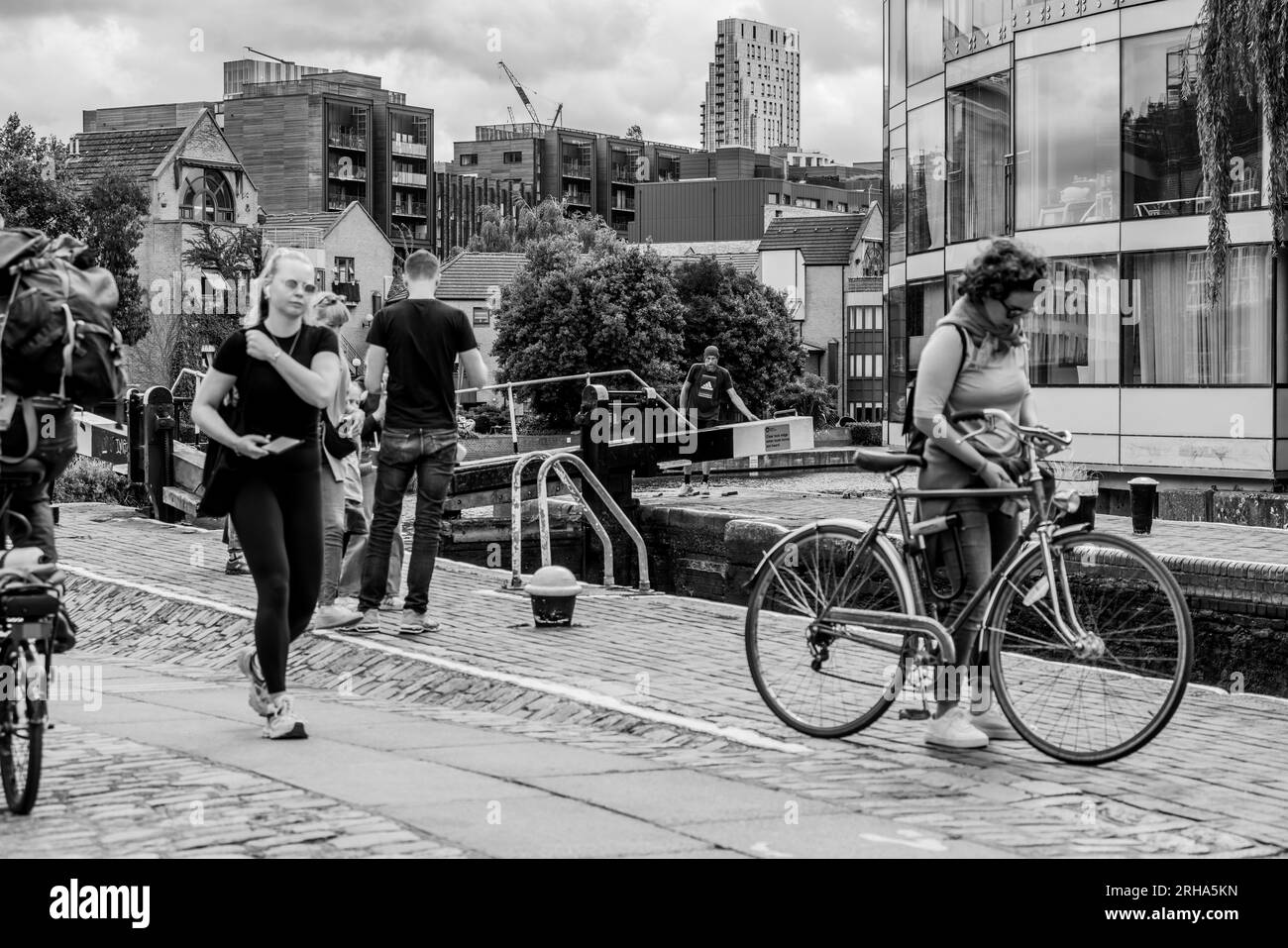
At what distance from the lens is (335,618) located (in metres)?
9.55

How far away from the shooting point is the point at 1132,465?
27.0 meters

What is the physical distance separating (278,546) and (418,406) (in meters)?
3.20

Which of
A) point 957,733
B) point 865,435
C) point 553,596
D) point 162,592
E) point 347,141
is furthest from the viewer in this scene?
point 347,141

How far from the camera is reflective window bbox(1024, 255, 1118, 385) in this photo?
2775 centimetres

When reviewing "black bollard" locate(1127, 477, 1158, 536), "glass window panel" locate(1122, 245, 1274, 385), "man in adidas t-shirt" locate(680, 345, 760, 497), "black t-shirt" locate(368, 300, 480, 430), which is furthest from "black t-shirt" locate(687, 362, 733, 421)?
"black t-shirt" locate(368, 300, 480, 430)

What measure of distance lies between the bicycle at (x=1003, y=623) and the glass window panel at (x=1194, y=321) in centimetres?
2080

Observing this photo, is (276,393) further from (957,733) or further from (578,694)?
(957,733)

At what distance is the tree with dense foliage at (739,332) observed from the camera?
69.1m

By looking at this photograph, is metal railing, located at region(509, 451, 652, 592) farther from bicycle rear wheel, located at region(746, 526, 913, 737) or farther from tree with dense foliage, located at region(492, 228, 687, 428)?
tree with dense foliage, located at region(492, 228, 687, 428)

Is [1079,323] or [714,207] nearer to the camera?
[1079,323]

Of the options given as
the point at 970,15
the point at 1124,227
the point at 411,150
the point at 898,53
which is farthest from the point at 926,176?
the point at 411,150

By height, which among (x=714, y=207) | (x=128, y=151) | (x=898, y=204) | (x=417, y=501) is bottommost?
(x=417, y=501)

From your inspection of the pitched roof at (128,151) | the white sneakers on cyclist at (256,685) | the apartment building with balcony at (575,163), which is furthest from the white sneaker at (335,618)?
the apartment building with balcony at (575,163)

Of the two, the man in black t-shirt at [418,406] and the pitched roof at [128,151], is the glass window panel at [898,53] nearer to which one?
the man in black t-shirt at [418,406]
